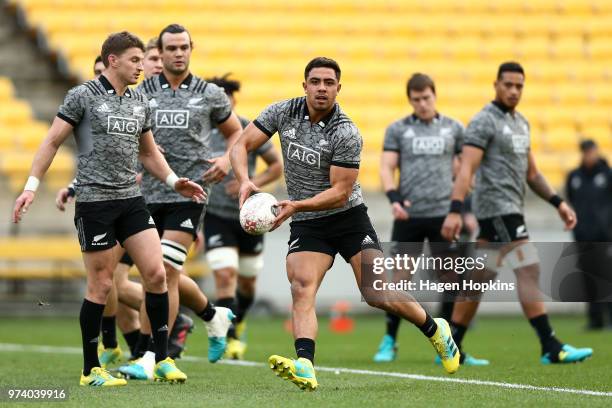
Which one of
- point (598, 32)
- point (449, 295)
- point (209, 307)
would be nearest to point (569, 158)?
point (598, 32)

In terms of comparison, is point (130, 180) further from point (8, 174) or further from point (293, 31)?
point (293, 31)

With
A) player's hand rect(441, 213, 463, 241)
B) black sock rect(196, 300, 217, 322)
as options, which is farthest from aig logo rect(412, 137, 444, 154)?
black sock rect(196, 300, 217, 322)

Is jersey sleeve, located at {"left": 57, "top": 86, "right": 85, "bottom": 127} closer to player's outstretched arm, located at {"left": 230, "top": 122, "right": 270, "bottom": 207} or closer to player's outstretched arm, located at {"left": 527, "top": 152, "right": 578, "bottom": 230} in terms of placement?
player's outstretched arm, located at {"left": 230, "top": 122, "right": 270, "bottom": 207}

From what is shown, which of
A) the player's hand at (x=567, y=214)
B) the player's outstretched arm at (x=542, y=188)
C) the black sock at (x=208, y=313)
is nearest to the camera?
the black sock at (x=208, y=313)

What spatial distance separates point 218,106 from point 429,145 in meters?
2.28

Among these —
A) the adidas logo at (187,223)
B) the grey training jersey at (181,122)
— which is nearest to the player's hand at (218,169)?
the grey training jersey at (181,122)

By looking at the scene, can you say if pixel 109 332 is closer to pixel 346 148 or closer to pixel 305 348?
pixel 305 348

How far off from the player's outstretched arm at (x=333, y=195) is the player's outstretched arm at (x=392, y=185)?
9.94 feet

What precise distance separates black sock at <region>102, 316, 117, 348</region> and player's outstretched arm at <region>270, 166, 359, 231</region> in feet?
8.09

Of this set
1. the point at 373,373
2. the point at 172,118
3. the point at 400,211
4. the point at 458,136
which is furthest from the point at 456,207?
the point at 172,118

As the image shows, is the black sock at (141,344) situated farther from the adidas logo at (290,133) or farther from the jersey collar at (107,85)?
the adidas logo at (290,133)

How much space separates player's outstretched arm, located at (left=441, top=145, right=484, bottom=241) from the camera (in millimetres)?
9102

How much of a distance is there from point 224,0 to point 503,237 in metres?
12.7

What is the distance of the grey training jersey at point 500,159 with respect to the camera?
9.35 metres
